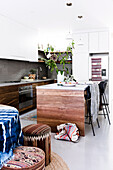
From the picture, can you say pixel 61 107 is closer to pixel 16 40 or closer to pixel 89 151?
pixel 89 151

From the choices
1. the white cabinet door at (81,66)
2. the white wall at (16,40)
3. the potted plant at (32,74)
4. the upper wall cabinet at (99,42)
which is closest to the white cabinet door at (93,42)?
the upper wall cabinet at (99,42)

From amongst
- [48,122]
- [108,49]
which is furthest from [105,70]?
[48,122]

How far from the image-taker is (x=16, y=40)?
198 inches

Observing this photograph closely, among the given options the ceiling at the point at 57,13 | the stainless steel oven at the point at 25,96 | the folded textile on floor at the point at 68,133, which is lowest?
the folded textile on floor at the point at 68,133

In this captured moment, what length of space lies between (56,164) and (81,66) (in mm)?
4495

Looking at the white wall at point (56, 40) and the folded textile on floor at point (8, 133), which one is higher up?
the white wall at point (56, 40)

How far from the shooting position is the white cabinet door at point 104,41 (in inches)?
239

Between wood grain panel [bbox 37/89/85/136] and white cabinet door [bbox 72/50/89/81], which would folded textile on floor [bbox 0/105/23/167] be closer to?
wood grain panel [bbox 37/89/85/136]

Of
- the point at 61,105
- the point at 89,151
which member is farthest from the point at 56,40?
the point at 89,151

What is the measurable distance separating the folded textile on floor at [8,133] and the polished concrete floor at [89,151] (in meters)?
0.91

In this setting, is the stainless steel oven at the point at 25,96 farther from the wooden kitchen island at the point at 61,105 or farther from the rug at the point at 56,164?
the rug at the point at 56,164

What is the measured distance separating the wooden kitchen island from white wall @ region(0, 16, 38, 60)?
176cm

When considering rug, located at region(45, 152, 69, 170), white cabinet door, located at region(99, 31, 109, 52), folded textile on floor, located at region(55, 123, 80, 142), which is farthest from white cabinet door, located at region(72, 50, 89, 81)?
rug, located at region(45, 152, 69, 170)

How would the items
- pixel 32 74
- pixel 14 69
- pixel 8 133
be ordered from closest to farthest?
pixel 8 133, pixel 14 69, pixel 32 74
